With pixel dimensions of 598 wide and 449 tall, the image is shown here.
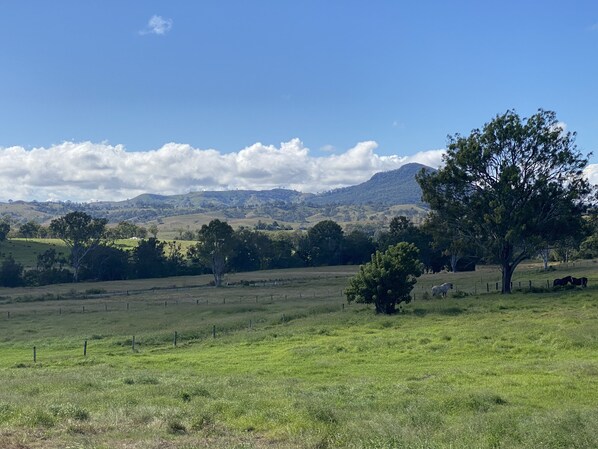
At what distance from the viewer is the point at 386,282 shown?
50188 millimetres

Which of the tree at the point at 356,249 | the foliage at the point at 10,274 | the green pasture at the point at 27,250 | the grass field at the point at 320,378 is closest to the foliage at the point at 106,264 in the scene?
the green pasture at the point at 27,250

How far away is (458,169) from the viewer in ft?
197

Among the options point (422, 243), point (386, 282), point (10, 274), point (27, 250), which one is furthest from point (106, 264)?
point (386, 282)

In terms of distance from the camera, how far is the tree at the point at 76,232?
13588cm

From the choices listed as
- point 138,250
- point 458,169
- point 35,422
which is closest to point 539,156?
point 458,169

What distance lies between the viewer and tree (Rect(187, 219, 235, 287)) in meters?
113

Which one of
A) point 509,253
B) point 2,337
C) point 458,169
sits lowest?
point 2,337

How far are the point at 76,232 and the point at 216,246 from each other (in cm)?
4349

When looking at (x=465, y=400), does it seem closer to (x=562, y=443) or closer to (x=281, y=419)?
(x=562, y=443)

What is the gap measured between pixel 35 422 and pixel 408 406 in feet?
33.8

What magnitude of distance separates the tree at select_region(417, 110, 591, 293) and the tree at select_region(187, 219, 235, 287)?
62032 mm

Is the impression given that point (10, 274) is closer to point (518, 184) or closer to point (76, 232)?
point (76, 232)

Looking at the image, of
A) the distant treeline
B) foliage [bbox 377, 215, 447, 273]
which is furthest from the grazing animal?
foliage [bbox 377, 215, 447, 273]

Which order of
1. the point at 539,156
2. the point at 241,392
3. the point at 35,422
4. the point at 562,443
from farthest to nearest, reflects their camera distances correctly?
the point at 539,156 → the point at 241,392 → the point at 35,422 → the point at 562,443
